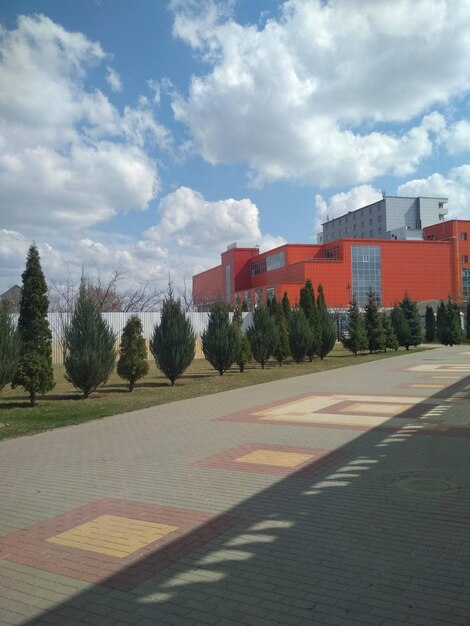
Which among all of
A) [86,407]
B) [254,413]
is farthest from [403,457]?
[86,407]

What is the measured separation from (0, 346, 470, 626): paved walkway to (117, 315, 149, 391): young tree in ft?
25.1

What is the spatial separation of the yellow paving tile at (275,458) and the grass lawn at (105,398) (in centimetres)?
482

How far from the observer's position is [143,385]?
64.4 feet

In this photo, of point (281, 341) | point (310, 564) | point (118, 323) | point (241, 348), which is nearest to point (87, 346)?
point (241, 348)

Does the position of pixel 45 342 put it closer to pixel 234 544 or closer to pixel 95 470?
pixel 95 470

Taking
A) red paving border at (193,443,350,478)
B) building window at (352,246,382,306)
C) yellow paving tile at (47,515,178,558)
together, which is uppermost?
building window at (352,246,382,306)

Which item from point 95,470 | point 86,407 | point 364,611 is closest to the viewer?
point 364,611

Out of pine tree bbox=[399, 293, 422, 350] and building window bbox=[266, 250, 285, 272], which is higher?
building window bbox=[266, 250, 285, 272]

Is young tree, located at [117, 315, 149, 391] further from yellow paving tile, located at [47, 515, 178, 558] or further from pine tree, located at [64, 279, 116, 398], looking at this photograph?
yellow paving tile, located at [47, 515, 178, 558]

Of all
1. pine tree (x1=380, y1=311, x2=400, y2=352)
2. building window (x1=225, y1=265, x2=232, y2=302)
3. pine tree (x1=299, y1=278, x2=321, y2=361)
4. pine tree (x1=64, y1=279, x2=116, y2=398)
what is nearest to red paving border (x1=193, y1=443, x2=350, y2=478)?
pine tree (x1=64, y1=279, x2=116, y2=398)

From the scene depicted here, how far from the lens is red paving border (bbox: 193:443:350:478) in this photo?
271 inches

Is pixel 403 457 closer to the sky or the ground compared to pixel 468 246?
closer to the ground

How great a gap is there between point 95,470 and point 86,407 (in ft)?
22.3

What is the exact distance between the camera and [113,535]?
15.7ft
